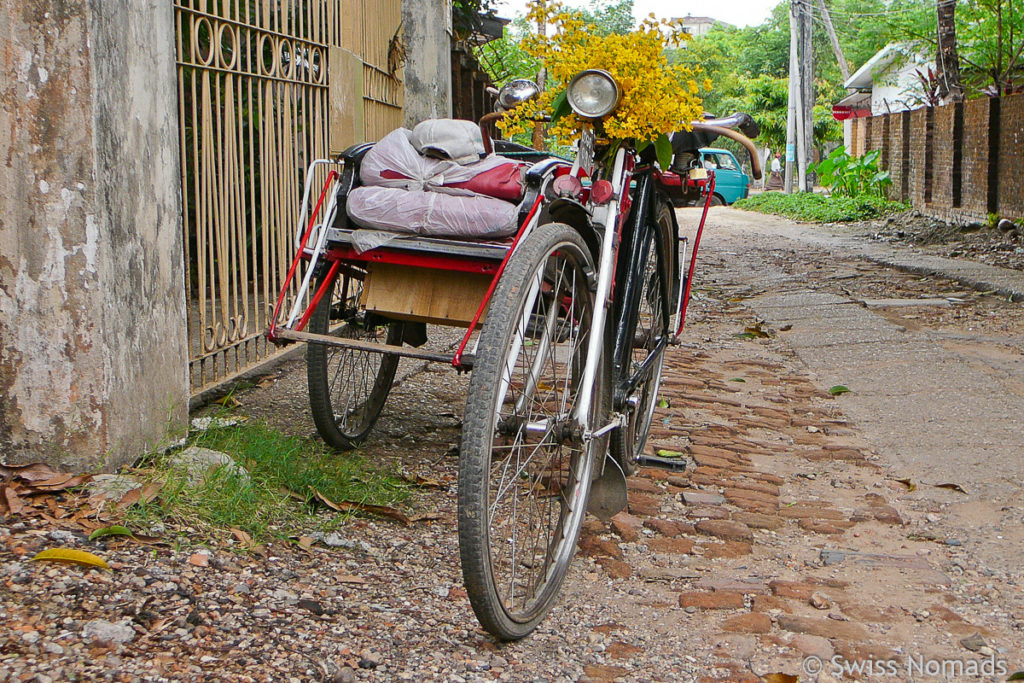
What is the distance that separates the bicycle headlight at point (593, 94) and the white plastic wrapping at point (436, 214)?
400 millimetres

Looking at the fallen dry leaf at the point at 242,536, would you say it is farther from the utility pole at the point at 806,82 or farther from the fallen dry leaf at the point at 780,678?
the utility pole at the point at 806,82

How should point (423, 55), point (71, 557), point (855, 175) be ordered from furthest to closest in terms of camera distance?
point (855, 175) → point (423, 55) → point (71, 557)

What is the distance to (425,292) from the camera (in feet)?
11.0

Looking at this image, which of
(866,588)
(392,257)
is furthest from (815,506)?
(392,257)

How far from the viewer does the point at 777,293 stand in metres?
9.09

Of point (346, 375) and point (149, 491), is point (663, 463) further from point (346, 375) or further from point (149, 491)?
point (149, 491)

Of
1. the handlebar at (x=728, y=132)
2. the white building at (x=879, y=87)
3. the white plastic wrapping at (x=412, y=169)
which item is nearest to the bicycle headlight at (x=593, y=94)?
the white plastic wrapping at (x=412, y=169)

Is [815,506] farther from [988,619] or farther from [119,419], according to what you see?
[119,419]

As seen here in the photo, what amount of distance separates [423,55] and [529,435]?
5.28 metres

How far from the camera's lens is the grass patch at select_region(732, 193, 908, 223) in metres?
19.0

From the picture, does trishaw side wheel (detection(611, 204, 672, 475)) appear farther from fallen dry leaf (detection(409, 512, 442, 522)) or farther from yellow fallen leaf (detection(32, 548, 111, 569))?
yellow fallen leaf (detection(32, 548, 111, 569))

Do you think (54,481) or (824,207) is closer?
(54,481)

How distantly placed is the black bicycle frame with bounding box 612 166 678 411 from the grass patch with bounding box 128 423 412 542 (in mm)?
851

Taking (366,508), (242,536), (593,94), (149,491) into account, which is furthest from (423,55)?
(242,536)
